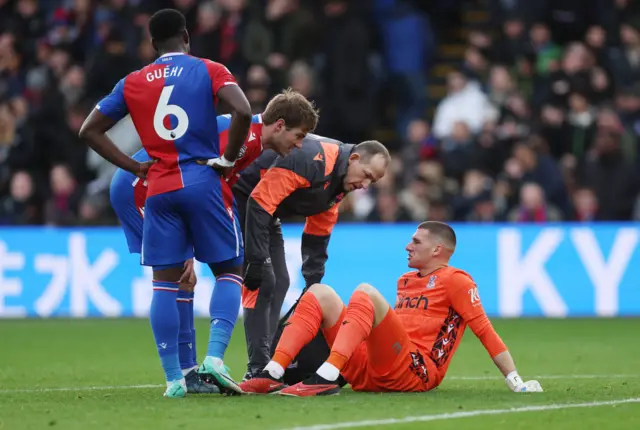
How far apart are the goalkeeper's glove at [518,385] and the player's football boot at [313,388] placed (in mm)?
1003

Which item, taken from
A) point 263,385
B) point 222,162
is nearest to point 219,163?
point 222,162

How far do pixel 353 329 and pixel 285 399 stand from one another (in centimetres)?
54

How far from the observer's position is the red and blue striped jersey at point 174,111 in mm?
7285

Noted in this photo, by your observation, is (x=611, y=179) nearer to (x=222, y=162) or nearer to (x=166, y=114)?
(x=222, y=162)

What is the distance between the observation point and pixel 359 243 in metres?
15.7

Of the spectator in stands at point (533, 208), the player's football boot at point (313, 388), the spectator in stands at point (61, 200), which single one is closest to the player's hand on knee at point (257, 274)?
the player's football boot at point (313, 388)

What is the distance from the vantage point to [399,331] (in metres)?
7.20

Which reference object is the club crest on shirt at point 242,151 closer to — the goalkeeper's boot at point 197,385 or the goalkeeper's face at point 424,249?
the goalkeeper's face at point 424,249

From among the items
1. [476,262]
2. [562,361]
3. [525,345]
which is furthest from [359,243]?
[562,361]

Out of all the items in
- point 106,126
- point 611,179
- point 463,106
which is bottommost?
point 611,179

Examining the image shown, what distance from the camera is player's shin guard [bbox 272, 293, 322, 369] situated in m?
7.26

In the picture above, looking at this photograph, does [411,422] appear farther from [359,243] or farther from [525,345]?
[359,243]

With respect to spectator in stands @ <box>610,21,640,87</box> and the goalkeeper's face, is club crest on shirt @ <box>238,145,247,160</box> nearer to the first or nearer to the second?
the goalkeeper's face

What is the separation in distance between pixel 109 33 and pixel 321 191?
35.0 feet
